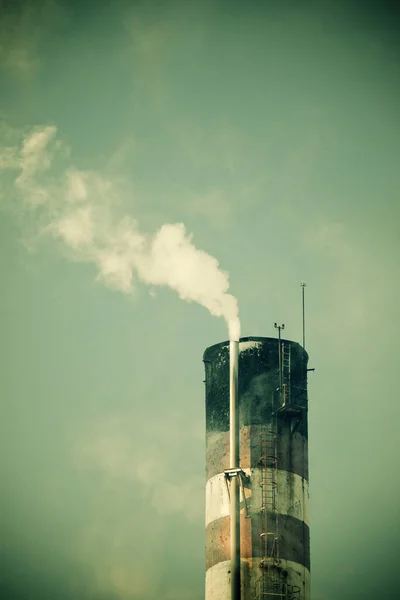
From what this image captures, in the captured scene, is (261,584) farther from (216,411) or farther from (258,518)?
(216,411)

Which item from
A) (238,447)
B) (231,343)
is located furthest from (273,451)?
(231,343)

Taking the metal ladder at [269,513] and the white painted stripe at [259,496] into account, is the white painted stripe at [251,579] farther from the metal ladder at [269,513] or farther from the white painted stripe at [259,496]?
the white painted stripe at [259,496]

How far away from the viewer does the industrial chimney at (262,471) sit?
53.9 meters

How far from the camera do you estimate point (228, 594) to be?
176 ft

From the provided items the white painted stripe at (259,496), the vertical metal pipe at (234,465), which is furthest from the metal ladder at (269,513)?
the vertical metal pipe at (234,465)

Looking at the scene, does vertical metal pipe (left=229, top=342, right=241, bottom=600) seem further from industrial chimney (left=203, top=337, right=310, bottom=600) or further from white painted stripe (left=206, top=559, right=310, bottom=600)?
white painted stripe (left=206, top=559, right=310, bottom=600)

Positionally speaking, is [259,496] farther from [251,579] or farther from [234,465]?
[251,579]

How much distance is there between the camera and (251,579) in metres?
53.6

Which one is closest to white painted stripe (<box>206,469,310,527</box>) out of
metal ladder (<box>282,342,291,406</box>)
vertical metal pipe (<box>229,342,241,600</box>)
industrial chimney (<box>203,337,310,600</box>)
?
industrial chimney (<box>203,337,310,600</box>)

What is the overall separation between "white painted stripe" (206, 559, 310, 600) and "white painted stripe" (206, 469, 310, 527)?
2047 millimetres

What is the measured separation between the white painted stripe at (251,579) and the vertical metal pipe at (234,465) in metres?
0.27

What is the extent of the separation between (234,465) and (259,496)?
1637 mm

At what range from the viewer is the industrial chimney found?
5391cm

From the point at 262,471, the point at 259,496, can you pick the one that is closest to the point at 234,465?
the point at 262,471
